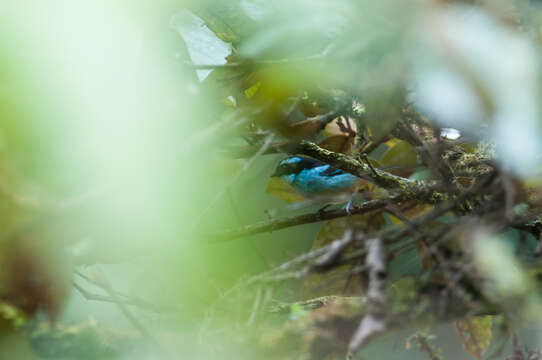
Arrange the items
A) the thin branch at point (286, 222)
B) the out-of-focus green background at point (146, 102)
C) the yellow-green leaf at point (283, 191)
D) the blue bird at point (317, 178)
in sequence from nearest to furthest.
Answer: the out-of-focus green background at point (146, 102) < the thin branch at point (286, 222) < the yellow-green leaf at point (283, 191) < the blue bird at point (317, 178)

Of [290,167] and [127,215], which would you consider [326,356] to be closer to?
[127,215]

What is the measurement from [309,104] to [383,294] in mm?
493

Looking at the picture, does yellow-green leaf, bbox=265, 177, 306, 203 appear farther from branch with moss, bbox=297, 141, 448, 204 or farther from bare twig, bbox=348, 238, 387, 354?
bare twig, bbox=348, 238, 387, 354

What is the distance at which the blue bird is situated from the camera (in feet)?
4.02

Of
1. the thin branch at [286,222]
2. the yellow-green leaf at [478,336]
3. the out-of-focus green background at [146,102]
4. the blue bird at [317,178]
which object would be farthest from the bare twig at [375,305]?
the blue bird at [317,178]

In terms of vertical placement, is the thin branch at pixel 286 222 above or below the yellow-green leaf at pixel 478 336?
above

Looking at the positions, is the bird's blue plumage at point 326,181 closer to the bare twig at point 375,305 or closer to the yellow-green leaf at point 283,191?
the yellow-green leaf at point 283,191

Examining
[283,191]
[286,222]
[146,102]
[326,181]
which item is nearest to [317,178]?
[326,181]

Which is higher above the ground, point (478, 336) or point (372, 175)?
point (372, 175)

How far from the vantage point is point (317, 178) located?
4.46 feet

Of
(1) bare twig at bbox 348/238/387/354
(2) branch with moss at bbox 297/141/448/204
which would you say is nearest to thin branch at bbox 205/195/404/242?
(2) branch with moss at bbox 297/141/448/204

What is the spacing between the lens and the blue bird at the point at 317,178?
48.3 inches

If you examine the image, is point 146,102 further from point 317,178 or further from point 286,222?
point 317,178

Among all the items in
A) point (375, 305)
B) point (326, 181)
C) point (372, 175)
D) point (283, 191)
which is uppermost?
point (375, 305)
